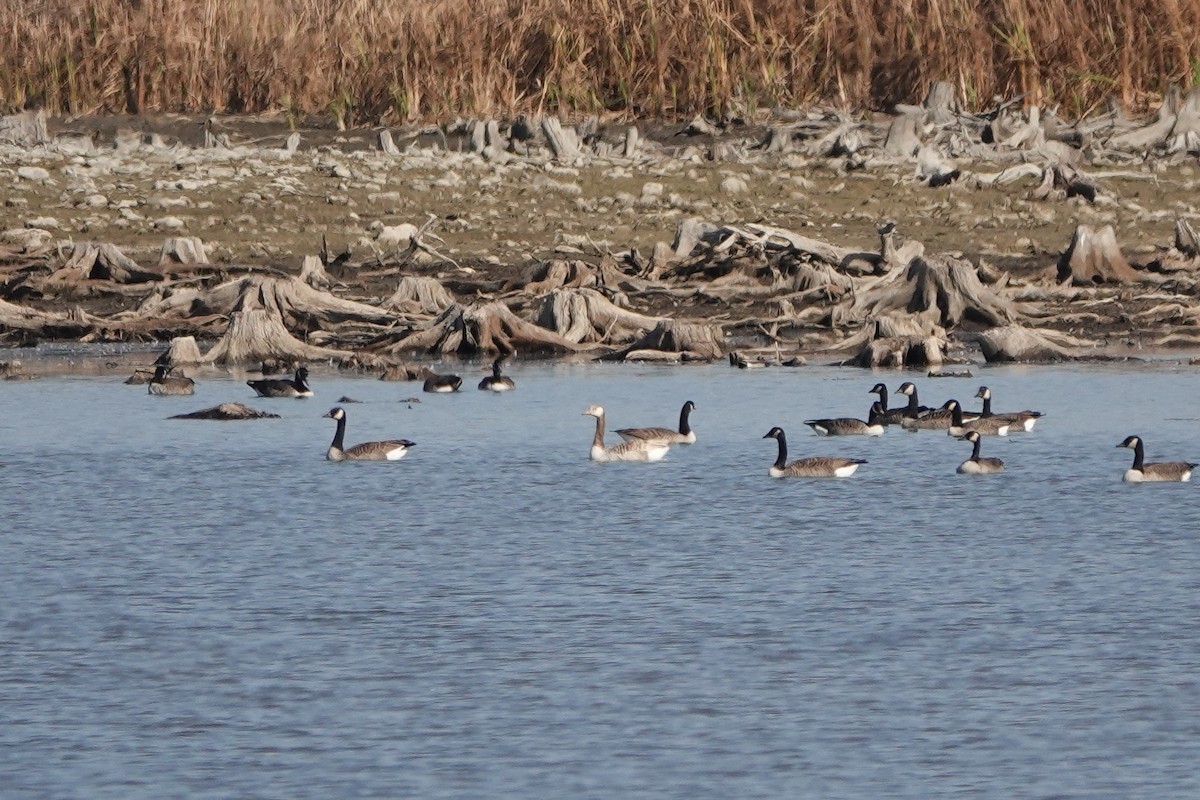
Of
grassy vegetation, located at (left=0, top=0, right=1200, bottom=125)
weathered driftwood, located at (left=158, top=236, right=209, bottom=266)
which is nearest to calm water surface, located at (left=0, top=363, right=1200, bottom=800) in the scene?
weathered driftwood, located at (left=158, top=236, right=209, bottom=266)

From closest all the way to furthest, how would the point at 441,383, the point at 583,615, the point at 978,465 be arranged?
1. the point at 583,615
2. the point at 978,465
3. the point at 441,383

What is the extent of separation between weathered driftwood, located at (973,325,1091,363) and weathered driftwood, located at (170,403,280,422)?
23.4ft

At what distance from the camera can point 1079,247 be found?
77.0 ft

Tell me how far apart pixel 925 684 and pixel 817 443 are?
8.17 metres

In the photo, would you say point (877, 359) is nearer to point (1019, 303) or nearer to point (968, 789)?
point (1019, 303)

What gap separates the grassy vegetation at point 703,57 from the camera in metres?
29.7

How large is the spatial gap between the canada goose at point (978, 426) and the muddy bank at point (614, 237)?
4006 mm

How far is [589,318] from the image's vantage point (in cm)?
2262

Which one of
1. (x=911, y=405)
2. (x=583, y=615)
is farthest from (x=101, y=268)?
(x=583, y=615)

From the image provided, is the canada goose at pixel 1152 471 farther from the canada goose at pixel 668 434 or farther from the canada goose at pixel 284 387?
the canada goose at pixel 284 387

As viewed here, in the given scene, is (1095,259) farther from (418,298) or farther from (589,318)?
(418,298)

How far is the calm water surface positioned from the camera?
27.0ft

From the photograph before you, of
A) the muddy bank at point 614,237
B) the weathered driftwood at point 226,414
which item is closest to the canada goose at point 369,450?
the weathered driftwood at point 226,414

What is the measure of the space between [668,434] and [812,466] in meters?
1.37
